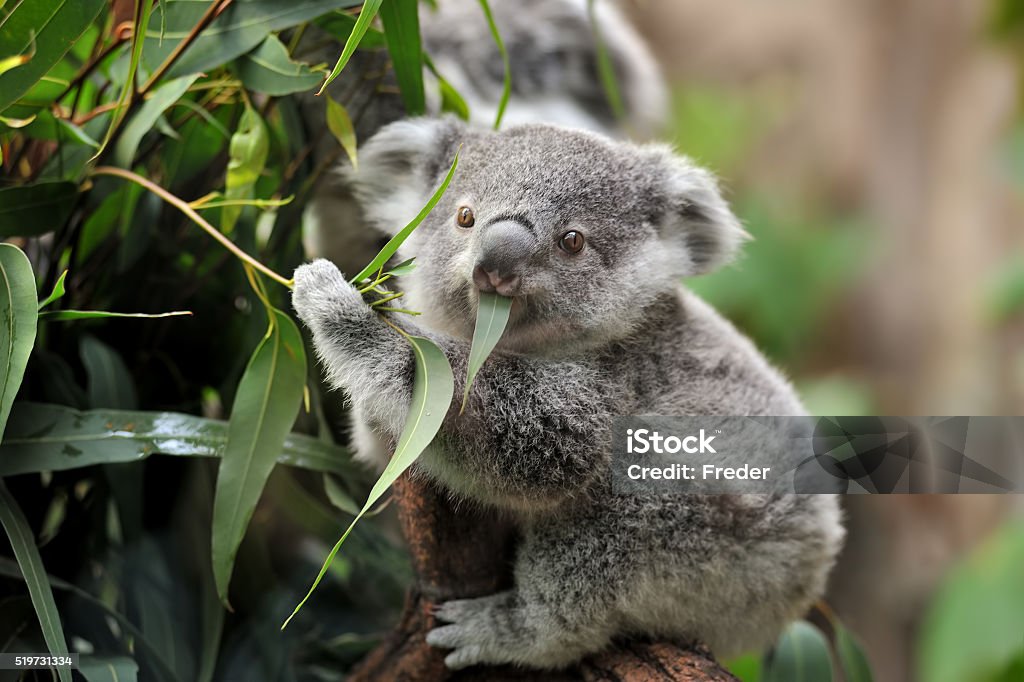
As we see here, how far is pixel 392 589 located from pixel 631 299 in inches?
41.3

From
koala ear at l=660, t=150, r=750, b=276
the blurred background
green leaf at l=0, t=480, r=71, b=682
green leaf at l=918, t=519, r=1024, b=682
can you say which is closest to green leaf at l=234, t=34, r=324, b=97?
koala ear at l=660, t=150, r=750, b=276

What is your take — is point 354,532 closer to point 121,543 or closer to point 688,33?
point 121,543

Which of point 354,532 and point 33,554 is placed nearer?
point 33,554

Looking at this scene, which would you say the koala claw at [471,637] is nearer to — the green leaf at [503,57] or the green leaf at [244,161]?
the green leaf at [244,161]

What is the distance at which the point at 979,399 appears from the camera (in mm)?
6621

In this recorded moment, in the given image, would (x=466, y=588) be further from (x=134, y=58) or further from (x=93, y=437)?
(x=134, y=58)

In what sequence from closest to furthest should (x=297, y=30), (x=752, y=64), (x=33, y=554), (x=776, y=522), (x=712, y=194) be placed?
(x=33, y=554) < (x=776, y=522) < (x=712, y=194) < (x=297, y=30) < (x=752, y=64)

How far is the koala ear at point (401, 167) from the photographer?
1.97 metres

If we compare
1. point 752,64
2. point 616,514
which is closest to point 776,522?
point 616,514

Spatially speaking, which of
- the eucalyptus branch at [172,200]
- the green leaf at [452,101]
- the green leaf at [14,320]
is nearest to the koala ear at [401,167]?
the green leaf at [452,101]

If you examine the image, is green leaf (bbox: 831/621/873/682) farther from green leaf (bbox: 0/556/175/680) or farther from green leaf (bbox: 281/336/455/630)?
green leaf (bbox: 0/556/175/680)

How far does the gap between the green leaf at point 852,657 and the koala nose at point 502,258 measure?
1.23 m

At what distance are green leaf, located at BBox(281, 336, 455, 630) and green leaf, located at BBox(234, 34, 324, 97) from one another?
597 mm

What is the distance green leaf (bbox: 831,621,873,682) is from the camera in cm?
214
